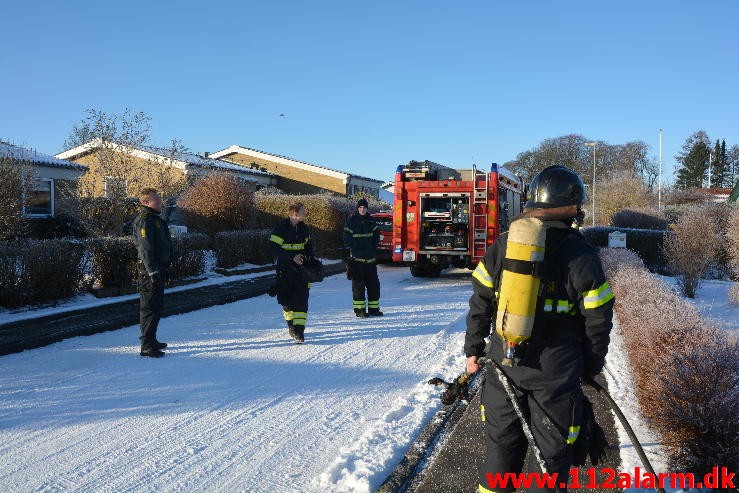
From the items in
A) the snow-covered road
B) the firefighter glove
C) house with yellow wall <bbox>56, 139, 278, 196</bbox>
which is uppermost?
house with yellow wall <bbox>56, 139, 278, 196</bbox>

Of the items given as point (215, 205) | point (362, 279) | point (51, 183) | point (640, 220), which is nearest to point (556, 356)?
point (362, 279)

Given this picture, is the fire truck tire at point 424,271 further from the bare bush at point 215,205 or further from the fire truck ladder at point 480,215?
the bare bush at point 215,205

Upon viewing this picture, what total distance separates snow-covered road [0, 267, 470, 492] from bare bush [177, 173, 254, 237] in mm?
9536

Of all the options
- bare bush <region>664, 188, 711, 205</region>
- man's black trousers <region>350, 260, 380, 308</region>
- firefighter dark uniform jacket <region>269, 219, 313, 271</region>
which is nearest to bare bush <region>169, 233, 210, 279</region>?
man's black trousers <region>350, 260, 380, 308</region>

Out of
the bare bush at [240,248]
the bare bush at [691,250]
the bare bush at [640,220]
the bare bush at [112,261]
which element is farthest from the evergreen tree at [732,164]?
the bare bush at [112,261]

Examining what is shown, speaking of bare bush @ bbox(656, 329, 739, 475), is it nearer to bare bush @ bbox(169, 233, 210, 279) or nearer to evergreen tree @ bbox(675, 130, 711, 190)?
bare bush @ bbox(169, 233, 210, 279)

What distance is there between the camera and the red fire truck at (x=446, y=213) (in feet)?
43.0

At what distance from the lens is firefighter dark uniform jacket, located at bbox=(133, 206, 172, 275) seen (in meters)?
6.25

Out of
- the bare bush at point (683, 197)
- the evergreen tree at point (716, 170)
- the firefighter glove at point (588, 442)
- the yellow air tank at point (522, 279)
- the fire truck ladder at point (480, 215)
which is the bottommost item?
the firefighter glove at point (588, 442)

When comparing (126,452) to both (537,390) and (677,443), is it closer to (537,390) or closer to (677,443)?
(537,390)

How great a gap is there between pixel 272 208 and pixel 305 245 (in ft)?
47.6

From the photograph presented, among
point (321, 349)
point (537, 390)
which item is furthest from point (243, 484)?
point (321, 349)

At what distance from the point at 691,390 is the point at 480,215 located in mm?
9456

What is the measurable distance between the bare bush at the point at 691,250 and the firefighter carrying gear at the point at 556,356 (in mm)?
11699
